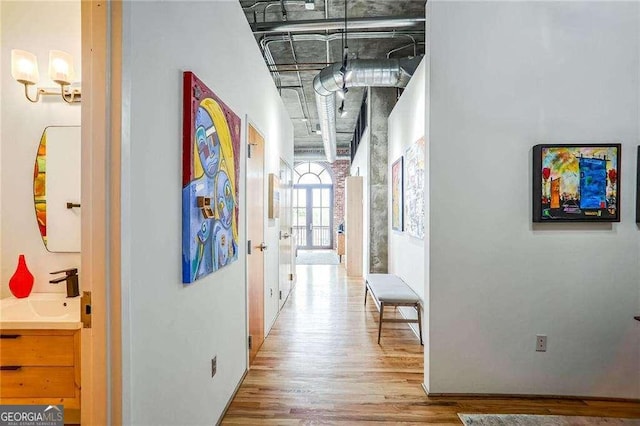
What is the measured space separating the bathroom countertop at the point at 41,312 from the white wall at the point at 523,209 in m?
2.16

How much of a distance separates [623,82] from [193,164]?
2932 millimetres

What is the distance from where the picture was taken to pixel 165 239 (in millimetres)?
1354

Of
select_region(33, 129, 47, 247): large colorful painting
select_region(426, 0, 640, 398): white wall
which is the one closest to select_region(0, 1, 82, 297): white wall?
select_region(33, 129, 47, 247): large colorful painting

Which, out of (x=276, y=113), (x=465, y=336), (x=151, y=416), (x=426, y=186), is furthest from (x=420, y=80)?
(x=151, y=416)

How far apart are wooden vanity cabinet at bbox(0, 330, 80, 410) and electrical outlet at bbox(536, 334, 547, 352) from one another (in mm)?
2774

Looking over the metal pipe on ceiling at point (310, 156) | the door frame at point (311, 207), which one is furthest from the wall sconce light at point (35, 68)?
the door frame at point (311, 207)

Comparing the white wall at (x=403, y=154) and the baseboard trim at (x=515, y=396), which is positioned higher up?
the white wall at (x=403, y=154)

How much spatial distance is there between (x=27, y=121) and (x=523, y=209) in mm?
3252

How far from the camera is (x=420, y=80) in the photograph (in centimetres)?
322

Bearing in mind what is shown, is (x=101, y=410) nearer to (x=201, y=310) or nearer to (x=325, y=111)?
(x=201, y=310)

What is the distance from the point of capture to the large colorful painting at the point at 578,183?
2.19m

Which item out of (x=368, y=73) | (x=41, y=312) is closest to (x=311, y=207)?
(x=368, y=73)

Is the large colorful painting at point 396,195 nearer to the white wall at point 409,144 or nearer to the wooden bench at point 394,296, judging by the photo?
the white wall at point 409,144

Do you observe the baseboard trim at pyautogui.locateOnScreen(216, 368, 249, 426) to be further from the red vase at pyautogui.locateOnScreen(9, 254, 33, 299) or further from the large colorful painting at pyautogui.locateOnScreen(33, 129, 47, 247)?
the large colorful painting at pyautogui.locateOnScreen(33, 129, 47, 247)
